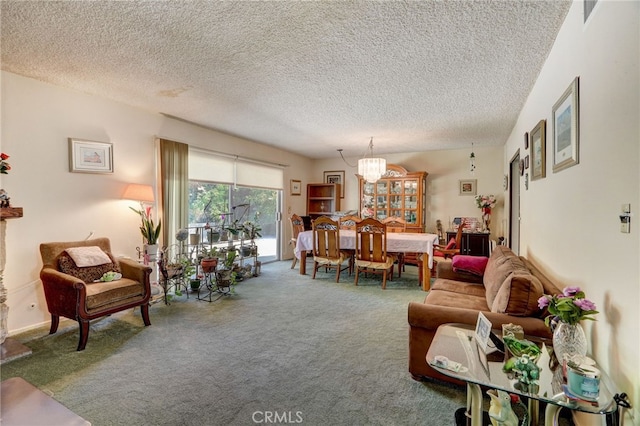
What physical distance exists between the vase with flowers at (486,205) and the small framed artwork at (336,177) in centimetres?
304

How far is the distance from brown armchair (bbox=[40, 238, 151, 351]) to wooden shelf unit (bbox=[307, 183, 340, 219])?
15.7 ft

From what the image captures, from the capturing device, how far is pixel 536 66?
2.54 meters

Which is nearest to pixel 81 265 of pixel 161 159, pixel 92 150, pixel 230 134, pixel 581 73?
pixel 92 150

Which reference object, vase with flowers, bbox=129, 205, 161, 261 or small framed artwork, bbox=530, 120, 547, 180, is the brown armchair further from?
small framed artwork, bbox=530, 120, 547, 180

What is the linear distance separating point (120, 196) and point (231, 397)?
288 cm

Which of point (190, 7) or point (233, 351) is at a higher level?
point (190, 7)

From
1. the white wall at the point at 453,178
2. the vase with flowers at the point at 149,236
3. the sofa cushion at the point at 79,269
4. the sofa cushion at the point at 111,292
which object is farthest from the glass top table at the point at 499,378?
the white wall at the point at 453,178

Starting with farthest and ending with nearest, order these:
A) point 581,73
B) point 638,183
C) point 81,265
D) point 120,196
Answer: point 120,196 → point 81,265 → point 581,73 → point 638,183

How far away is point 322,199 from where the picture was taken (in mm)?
7441

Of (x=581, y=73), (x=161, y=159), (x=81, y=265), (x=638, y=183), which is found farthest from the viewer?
(x=161, y=159)

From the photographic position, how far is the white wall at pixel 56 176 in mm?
2766

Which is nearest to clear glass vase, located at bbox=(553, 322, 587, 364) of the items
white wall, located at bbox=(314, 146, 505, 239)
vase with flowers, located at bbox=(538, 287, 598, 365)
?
vase with flowers, located at bbox=(538, 287, 598, 365)

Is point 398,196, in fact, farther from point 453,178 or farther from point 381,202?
point 453,178

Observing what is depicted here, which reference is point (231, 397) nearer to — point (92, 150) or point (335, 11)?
point (335, 11)
